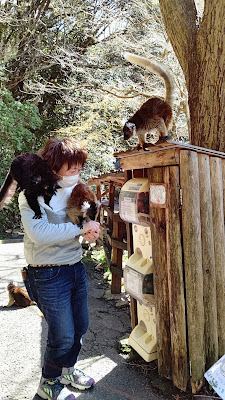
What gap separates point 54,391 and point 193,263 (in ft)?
4.68

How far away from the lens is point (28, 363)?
3.13 metres

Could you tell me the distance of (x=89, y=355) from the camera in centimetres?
332

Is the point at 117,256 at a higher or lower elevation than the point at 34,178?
lower

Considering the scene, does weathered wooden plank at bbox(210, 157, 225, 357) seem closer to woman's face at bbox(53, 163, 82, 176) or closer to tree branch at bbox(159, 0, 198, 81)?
woman's face at bbox(53, 163, 82, 176)

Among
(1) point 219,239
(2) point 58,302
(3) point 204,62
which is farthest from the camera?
(3) point 204,62

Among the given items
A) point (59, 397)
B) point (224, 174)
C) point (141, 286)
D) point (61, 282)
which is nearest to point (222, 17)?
point (224, 174)

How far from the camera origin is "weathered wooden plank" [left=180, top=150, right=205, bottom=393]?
8.32ft

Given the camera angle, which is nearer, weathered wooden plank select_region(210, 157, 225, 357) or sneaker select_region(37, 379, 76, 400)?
sneaker select_region(37, 379, 76, 400)

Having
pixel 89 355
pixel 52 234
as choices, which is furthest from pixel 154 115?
pixel 89 355

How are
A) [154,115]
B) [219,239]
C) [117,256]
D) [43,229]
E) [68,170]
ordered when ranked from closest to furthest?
[43,229] < [68,170] < [219,239] < [154,115] < [117,256]

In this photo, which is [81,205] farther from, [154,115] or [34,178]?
[154,115]

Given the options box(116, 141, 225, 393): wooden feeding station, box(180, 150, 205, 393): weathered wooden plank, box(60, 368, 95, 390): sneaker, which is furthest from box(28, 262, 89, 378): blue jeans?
box(180, 150, 205, 393): weathered wooden plank

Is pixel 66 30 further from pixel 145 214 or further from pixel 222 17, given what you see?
pixel 145 214

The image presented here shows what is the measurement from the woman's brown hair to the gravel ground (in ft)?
6.12
